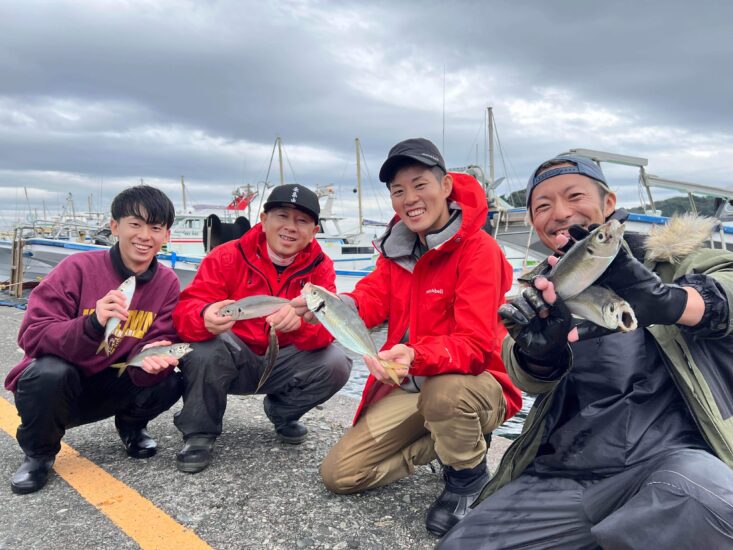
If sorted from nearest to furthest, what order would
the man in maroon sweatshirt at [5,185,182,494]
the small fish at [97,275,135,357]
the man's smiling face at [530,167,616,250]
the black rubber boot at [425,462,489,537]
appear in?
the man's smiling face at [530,167,616,250] → the black rubber boot at [425,462,489,537] → the small fish at [97,275,135,357] → the man in maroon sweatshirt at [5,185,182,494]

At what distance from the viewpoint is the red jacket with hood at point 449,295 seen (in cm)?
276

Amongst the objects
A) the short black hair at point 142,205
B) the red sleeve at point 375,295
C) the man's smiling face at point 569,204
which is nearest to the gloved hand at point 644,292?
the man's smiling face at point 569,204

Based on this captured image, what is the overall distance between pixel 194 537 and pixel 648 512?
2.04m

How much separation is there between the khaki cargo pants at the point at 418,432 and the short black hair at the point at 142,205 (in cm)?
196

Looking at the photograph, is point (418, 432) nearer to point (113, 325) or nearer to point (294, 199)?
point (294, 199)

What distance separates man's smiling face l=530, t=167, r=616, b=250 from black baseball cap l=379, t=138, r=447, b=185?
882 millimetres

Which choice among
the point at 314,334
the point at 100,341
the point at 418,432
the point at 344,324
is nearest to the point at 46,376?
the point at 100,341

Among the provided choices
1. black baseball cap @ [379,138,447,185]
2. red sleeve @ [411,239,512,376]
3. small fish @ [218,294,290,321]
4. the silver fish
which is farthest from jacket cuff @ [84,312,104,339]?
the silver fish

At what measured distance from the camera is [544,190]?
2438mm

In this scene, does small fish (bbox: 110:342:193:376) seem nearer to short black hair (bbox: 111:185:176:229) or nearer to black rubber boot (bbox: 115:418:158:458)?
black rubber boot (bbox: 115:418:158:458)

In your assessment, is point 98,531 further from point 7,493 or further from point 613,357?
point 613,357

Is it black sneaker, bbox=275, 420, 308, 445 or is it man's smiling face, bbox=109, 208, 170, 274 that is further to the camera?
black sneaker, bbox=275, 420, 308, 445

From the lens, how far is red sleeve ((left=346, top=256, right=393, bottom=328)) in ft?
11.3

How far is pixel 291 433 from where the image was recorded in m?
3.74
